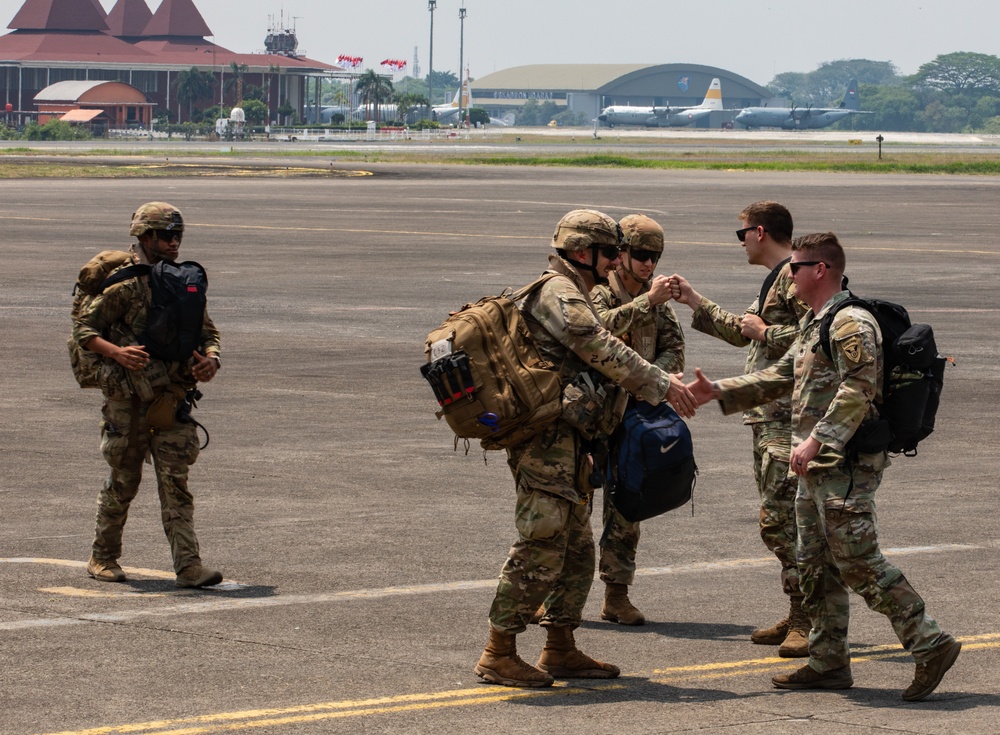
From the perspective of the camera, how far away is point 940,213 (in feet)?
171

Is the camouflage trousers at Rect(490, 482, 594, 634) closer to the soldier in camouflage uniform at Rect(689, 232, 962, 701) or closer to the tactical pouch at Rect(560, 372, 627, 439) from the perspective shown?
the tactical pouch at Rect(560, 372, 627, 439)

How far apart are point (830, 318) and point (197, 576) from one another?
429 cm

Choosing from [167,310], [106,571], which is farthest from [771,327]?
[106,571]

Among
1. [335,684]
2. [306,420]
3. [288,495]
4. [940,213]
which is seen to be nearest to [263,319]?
[306,420]

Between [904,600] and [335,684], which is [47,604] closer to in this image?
[335,684]

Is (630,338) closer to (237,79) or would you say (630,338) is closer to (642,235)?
(642,235)

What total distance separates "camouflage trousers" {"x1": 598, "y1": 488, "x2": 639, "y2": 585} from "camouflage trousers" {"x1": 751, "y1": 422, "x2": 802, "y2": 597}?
32.2 inches

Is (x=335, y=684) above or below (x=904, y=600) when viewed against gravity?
below

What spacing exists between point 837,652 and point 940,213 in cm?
4676

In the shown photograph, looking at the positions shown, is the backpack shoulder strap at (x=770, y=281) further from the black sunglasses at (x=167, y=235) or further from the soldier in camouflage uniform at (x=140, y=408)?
the black sunglasses at (x=167, y=235)

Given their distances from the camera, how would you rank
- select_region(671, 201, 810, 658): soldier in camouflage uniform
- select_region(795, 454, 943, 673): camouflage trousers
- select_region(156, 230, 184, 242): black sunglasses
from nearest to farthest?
select_region(795, 454, 943, 673): camouflage trousers → select_region(671, 201, 810, 658): soldier in camouflage uniform → select_region(156, 230, 184, 242): black sunglasses

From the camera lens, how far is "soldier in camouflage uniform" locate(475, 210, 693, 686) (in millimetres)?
7602

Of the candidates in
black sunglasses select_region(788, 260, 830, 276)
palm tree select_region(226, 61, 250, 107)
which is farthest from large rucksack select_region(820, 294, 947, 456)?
palm tree select_region(226, 61, 250, 107)

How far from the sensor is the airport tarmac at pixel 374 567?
288 inches
